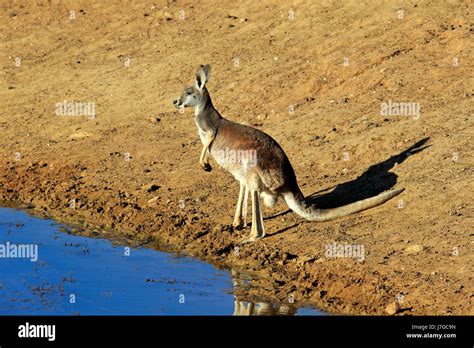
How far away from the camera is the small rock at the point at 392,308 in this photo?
12336mm

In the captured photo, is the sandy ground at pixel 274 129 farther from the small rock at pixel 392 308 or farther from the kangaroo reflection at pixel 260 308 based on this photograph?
the kangaroo reflection at pixel 260 308

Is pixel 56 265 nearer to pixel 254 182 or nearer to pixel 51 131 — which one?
pixel 254 182

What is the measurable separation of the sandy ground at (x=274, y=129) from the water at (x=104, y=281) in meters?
0.50

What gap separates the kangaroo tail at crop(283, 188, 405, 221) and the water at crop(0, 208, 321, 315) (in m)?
1.48

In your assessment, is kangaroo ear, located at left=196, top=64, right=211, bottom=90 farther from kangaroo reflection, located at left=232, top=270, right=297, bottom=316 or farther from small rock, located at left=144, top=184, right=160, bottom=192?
kangaroo reflection, located at left=232, top=270, right=297, bottom=316

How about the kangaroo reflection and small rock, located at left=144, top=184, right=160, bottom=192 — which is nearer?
the kangaroo reflection

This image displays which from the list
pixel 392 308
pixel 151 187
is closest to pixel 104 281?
pixel 392 308

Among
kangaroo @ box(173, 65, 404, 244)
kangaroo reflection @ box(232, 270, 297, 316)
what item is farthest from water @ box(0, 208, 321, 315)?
kangaroo @ box(173, 65, 404, 244)

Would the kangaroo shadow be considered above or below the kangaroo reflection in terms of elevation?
above

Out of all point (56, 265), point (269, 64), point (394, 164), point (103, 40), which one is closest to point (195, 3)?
point (103, 40)

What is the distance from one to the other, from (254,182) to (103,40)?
38.3 ft

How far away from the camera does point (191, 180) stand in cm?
1748

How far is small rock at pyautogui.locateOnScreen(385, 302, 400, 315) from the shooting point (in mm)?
12336


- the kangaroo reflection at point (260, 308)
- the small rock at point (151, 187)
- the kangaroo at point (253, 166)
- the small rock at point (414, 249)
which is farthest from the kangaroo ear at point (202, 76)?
the small rock at point (414, 249)
